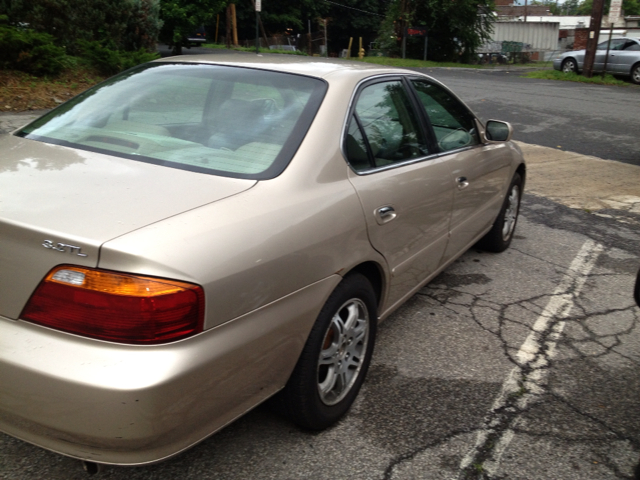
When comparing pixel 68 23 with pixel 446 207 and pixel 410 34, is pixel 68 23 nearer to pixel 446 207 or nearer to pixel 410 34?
pixel 446 207

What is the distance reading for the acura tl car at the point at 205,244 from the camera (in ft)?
6.25

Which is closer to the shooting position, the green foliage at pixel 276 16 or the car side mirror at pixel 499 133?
the car side mirror at pixel 499 133

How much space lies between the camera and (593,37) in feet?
69.3

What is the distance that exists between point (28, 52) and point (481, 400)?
932 centimetres

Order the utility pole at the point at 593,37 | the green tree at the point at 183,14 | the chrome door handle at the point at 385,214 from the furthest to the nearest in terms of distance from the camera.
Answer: the utility pole at the point at 593,37 → the green tree at the point at 183,14 → the chrome door handle at the point at 385,214

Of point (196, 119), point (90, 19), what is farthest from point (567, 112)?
point (196, 119)

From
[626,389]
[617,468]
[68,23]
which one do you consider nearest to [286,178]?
[617,468]

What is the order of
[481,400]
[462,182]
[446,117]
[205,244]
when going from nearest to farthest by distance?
[205,244] → [481,400] → [462,182] → [446,117]

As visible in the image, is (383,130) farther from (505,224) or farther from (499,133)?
(505,224)

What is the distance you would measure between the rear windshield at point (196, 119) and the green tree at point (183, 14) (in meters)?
17.3

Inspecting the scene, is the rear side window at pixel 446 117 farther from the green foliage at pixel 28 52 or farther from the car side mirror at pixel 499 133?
the green foliage at pixel 28 52

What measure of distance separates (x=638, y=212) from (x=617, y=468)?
16.2ft

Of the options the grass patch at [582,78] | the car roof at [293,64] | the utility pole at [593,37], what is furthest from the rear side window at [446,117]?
the grass patch at [582,78]

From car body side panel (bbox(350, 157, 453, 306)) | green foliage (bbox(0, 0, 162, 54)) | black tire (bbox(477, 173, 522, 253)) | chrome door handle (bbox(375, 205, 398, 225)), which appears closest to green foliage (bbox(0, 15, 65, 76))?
green foliage (bbox(0, 0, 162, 54))
